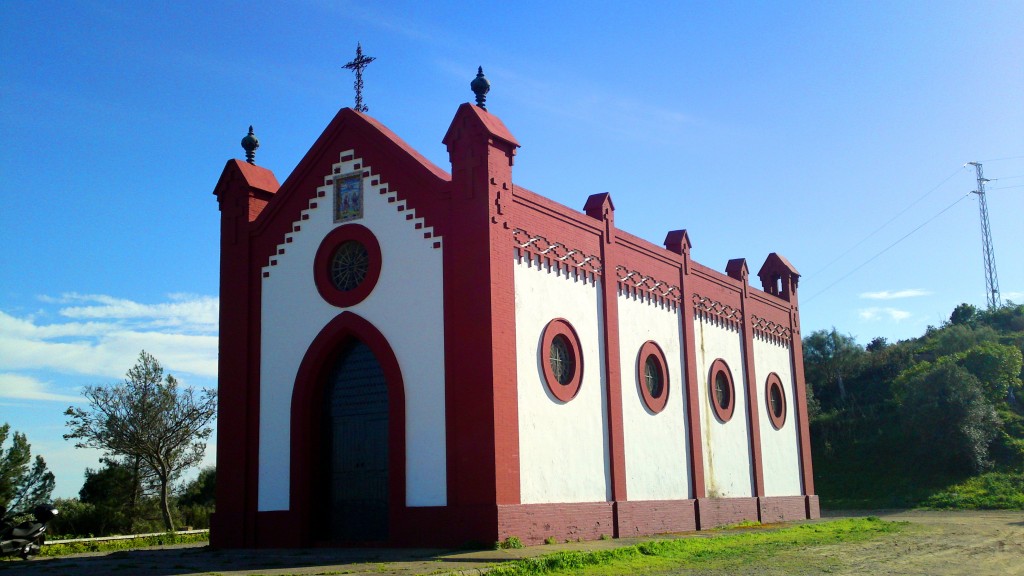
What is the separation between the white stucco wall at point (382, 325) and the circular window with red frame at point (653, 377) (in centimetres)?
656

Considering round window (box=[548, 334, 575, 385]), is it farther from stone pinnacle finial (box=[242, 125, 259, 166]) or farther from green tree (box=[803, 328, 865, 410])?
green tree (box=[803, 328, 865, 410])

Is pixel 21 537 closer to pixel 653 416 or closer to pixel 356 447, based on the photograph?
pixel 356 447

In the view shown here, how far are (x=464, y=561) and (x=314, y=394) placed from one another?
19.8 ft

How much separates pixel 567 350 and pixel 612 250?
3.26 m

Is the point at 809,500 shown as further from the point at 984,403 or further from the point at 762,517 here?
the point at 984,403

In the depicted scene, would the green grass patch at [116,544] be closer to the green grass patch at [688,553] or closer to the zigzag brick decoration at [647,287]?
the green grass patch at [688,553]

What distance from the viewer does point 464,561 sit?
44.0ft

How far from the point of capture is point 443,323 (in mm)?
16562

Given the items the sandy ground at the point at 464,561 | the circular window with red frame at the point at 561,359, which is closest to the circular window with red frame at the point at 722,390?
the sandy ground at the point at 464,561

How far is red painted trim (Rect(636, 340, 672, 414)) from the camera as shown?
21344mm

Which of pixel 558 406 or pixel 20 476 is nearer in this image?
pixel 558 406

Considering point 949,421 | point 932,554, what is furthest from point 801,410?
point 949,421

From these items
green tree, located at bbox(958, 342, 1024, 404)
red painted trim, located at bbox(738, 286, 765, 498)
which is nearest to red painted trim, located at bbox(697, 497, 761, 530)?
red painted trim, located at bbox(738, 286, 765, 498)

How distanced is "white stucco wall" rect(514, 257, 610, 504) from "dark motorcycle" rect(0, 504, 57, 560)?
9.19 metres
